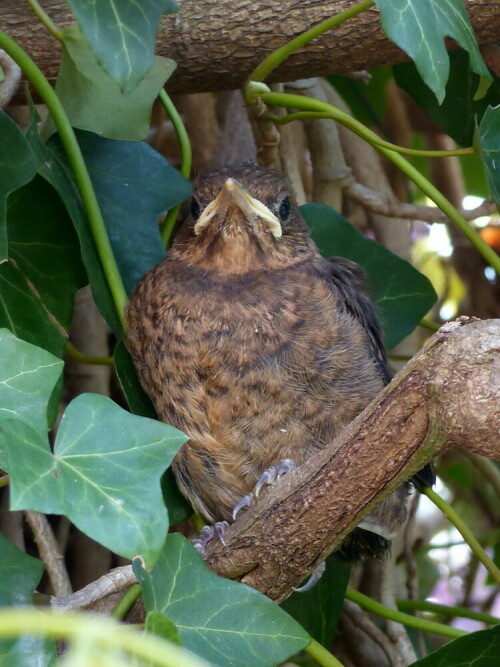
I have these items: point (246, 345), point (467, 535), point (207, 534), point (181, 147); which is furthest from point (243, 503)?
point (181, 147)

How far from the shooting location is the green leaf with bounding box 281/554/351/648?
83.7 inches

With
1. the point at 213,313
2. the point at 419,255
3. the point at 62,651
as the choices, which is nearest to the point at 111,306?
the point at 213,313

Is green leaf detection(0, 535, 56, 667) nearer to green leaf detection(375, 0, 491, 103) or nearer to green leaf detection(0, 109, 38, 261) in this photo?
green leaf detection(0, 109, 38, 261)

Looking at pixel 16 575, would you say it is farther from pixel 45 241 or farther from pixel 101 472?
pixel 45 241

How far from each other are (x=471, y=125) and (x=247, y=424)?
0.89 m

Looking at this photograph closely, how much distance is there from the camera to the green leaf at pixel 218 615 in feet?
4.17

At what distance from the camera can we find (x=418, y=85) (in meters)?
2.13

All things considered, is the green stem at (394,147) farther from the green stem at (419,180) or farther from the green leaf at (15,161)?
the green leaf at (15,161)

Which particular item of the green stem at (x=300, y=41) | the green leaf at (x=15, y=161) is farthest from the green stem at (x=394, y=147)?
the green leaf at (x=15, y=161)

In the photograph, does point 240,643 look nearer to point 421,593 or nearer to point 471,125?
point 471,125

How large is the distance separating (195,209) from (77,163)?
420 mm

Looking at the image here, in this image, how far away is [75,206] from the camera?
1.76 m

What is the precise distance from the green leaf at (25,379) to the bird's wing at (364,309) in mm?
831

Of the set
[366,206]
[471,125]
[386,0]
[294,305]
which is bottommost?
[366,206]
